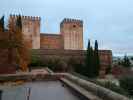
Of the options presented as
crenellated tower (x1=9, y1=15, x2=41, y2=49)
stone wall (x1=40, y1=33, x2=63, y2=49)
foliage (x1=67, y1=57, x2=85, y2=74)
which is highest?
crenellated tower (x1=9, y1=15, x2=41, y2=49)

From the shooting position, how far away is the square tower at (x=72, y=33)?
35.1 metres

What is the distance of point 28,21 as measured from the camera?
3288 cm

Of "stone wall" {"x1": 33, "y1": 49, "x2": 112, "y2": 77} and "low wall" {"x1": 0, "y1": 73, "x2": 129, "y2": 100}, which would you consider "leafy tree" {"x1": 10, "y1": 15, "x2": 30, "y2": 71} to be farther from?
"stone wall" {"x1": 33, "y1": 49, "x2": 112, "y2": 77}

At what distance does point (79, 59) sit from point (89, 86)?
77.6 feet

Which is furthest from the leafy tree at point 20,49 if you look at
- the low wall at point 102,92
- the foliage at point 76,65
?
the foliage at point 76,65

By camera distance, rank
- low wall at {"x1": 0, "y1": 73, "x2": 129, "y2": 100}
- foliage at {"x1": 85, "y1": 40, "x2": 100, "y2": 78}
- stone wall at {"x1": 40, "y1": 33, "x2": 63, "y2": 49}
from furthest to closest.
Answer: stone wall at {"x1": 40, "y1": 33, "x2": 63, "y2": 49}
foliage at {"x1": 85, "y1": 40, "x2": 100, "y2": 78}
low wall at {"x1": 0, "y1": 73, "x2": 129, "y2": 100}

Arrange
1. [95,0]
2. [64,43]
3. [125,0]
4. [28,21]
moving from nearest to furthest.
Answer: [125,0]
[95,0]
[28,21]
[64,43]

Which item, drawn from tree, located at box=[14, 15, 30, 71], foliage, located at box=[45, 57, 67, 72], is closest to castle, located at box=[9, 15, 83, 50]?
foliage, located at box=[45, 57, 67, 72]

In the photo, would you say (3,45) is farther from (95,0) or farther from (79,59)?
(79,59)

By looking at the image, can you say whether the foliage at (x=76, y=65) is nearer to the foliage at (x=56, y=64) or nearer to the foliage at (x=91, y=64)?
the foliage at (x=91, y=64)

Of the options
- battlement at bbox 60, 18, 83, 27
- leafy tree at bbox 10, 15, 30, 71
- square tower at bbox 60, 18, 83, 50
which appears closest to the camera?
leafy tree at bbox 10, 15, 30, 71

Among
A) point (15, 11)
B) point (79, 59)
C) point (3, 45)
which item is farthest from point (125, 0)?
point (15, 11)

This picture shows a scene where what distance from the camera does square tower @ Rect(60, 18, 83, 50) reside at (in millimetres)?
35116

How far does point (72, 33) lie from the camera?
35500 millimetres
